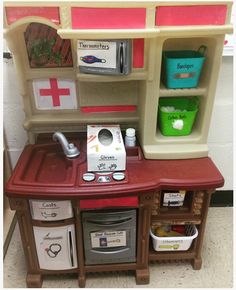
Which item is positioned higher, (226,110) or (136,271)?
(226,110)

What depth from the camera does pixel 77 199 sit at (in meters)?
1.04

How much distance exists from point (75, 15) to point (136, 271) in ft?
3.58

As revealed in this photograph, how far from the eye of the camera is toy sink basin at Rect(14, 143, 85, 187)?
1085mm

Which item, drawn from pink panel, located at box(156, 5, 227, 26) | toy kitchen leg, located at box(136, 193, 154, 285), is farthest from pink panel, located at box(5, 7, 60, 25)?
toy kitchen leg, located at box(136, 193, 154, 285)

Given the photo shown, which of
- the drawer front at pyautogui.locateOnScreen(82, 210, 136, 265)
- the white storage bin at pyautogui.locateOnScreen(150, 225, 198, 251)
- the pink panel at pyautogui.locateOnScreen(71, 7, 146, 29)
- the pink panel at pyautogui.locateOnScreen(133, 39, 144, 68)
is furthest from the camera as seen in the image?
the white storage bin at pyautogui.locateOnScreen(150, 225, 198, 251)

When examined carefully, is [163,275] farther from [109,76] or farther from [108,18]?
[108,18]

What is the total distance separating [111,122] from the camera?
4.35 feet

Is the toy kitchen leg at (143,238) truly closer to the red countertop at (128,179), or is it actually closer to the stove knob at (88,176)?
the red countertop at (128,179)

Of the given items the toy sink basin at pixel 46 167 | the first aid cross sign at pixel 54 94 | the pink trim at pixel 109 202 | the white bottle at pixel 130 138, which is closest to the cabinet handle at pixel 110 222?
the pink trim at pixel 109 202

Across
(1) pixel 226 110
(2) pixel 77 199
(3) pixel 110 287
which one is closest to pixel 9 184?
(2) pixel 77 199

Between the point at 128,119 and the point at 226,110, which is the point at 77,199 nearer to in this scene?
the point at 128,119

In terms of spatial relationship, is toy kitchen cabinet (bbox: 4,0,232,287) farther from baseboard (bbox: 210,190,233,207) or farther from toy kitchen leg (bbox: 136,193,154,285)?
baseboard (bbox: 210,190,233,207)

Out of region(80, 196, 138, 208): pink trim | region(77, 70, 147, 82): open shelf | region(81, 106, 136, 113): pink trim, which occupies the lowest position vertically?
region(80, 196, 138, 208): pink trim

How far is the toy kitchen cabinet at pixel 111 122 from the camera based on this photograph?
92 centimetres
